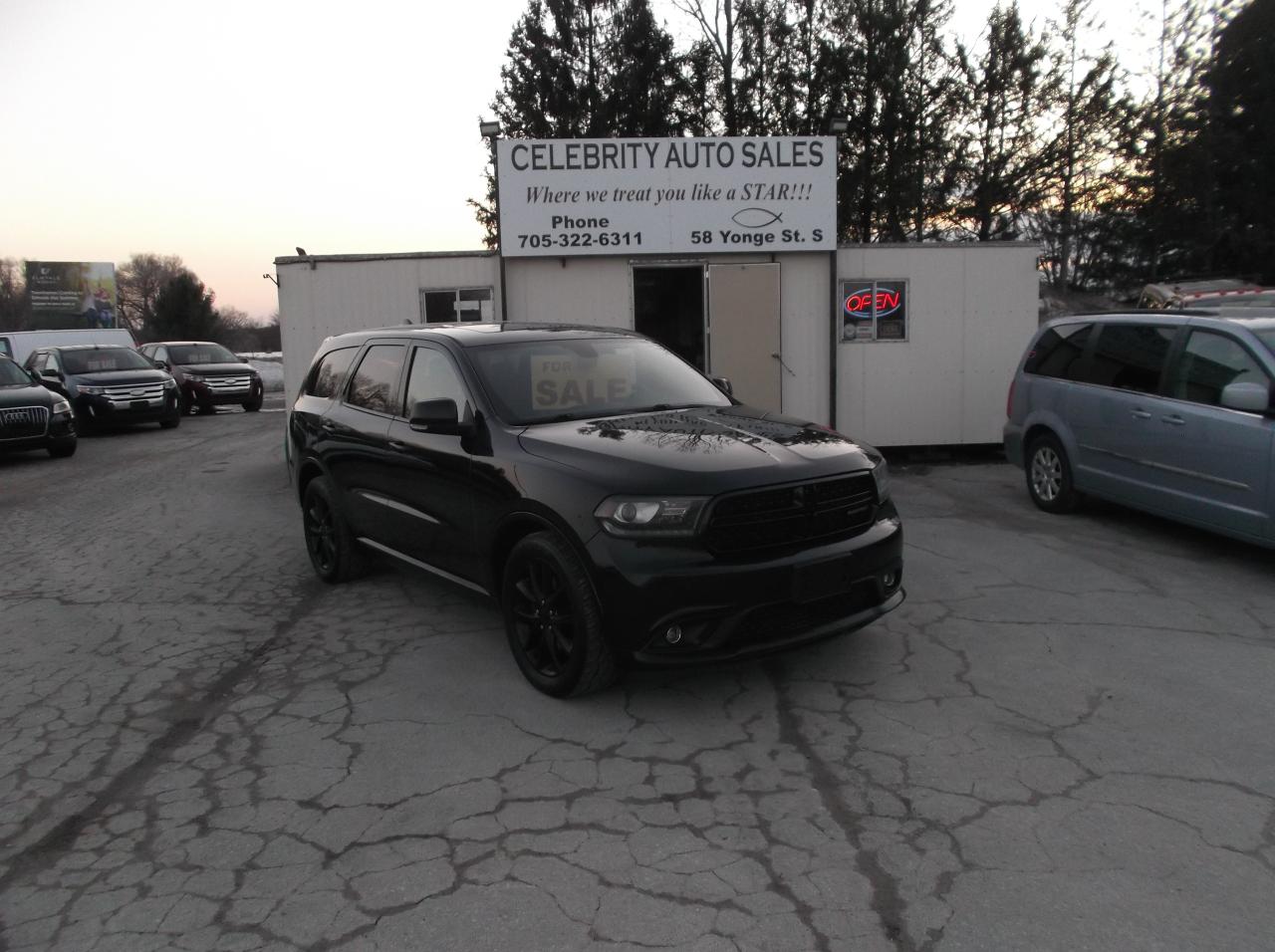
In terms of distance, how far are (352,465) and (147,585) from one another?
1927 millimetres

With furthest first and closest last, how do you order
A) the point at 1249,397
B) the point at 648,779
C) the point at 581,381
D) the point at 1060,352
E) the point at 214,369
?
the point at 214,369
the point at 1060,352
the point at 1249,397
the point at 581,381
the point at 648,779

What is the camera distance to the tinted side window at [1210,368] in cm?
616

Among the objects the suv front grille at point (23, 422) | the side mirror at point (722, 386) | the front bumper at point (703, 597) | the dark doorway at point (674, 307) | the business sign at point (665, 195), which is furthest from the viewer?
the suv front grille at point (23, 422)

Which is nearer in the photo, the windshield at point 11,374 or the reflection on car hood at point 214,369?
the windshield at point 11,374

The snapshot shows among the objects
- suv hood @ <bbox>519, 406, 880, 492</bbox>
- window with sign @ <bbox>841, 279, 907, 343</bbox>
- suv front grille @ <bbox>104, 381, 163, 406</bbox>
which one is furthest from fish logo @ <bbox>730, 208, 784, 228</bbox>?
suv front grille @ <bbox>104, 381, 163, 406</bbox>

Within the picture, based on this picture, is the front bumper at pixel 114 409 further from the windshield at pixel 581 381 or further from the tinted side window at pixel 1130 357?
the tinted side window at pixel 1130 357

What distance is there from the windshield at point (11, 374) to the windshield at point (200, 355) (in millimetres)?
8011

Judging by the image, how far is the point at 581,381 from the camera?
5031 mm

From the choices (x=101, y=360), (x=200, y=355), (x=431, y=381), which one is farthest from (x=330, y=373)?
(x=200, y=355)

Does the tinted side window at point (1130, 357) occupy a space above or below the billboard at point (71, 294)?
below

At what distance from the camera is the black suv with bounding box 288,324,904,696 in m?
3.81

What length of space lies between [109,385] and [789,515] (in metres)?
17.2

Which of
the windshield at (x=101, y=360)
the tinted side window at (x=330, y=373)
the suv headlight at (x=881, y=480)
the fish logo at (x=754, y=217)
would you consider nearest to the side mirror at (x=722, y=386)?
the suv headlight at (x=881, y=480)

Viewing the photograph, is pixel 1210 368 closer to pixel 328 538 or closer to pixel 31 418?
pixel 328 538
